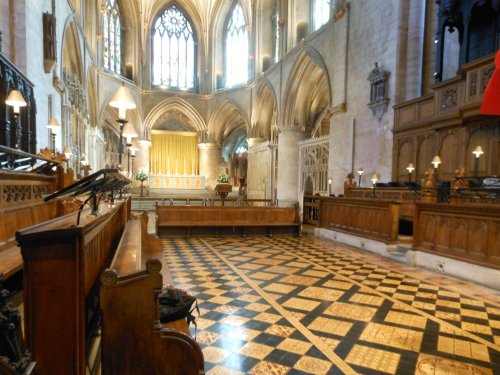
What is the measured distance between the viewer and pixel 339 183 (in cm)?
1151

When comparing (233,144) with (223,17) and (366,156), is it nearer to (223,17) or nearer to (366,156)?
(223,17)

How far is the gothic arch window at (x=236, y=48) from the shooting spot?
66.2 feet

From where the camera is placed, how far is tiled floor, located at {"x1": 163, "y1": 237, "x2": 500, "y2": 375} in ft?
7.97

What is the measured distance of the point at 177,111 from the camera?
23.0 m

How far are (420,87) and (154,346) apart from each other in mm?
10265

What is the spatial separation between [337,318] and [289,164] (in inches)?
504

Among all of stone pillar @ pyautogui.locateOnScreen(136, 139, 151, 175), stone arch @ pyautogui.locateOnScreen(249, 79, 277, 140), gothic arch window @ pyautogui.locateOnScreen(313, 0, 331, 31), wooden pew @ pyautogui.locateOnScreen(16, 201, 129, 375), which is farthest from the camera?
stone pillar @ pyautogui.locateOnScreen(136, 139, 151, 175)

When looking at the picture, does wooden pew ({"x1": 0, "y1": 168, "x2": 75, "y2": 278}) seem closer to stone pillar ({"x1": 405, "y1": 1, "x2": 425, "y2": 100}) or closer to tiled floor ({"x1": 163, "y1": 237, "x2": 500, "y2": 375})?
tiled floor ({"x1": 163, "y1": 237, "x2": 500, "y2": 375})

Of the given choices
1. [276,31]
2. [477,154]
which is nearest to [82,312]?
[477,154]

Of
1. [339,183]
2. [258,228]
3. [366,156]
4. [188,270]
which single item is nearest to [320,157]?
[339,183]

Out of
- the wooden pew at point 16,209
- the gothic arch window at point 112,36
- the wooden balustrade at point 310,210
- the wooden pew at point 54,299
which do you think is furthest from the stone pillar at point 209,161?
the wooden pew at point 54,299

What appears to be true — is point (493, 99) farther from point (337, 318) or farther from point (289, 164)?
point (289, 164)

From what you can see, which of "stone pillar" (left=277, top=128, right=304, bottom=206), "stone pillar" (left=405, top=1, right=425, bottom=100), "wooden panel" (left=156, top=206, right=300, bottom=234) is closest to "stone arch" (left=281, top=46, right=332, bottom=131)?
"stone pillar" (left=277, top=128, right=304, bottom=206)

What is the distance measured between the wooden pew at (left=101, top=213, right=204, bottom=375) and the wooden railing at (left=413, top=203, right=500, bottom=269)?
466 centimetres
